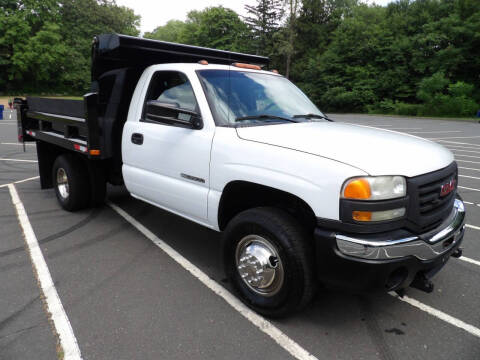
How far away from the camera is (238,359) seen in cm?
238

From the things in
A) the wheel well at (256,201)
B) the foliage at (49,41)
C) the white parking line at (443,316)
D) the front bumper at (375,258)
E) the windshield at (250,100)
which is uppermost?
the foliage at (49,41)

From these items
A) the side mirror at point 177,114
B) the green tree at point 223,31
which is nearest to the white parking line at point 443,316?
the side mirror at point 177,114

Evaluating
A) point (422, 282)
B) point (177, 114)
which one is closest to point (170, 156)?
point (177, 114)

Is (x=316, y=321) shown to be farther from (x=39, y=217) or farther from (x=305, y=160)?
(x=39, y=217)

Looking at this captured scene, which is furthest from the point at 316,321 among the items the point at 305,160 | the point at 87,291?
the point at 87,291

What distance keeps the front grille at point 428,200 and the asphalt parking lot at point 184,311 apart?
33.7 inches

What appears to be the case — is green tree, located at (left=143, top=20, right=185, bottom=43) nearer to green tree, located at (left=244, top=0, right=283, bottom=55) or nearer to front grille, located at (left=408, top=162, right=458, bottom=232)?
green tree, located at (left=244, top=0, right=283, bottom=55)

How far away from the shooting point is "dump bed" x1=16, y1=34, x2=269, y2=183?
13.6 ft

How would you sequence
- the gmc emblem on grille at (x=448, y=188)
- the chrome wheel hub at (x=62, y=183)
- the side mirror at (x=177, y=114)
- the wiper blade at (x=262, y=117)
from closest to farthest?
Answer: the gmc emblem on grille at (x=448, y=188)
the side mirror at (x=177, y=114)
the wiper blade at (x=262, y=117)
the chrome wheel hub at (x=62, y=183)

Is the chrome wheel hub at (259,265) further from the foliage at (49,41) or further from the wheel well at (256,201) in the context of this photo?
the foliage at (49,41)

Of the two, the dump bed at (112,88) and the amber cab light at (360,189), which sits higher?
the dump bed at (112,88)

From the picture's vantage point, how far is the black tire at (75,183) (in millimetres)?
5051

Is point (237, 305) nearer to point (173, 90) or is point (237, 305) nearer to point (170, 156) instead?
point (170, 156)

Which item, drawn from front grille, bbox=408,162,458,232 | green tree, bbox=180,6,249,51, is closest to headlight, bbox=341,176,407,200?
front grille, bbox=408,162,458,232
